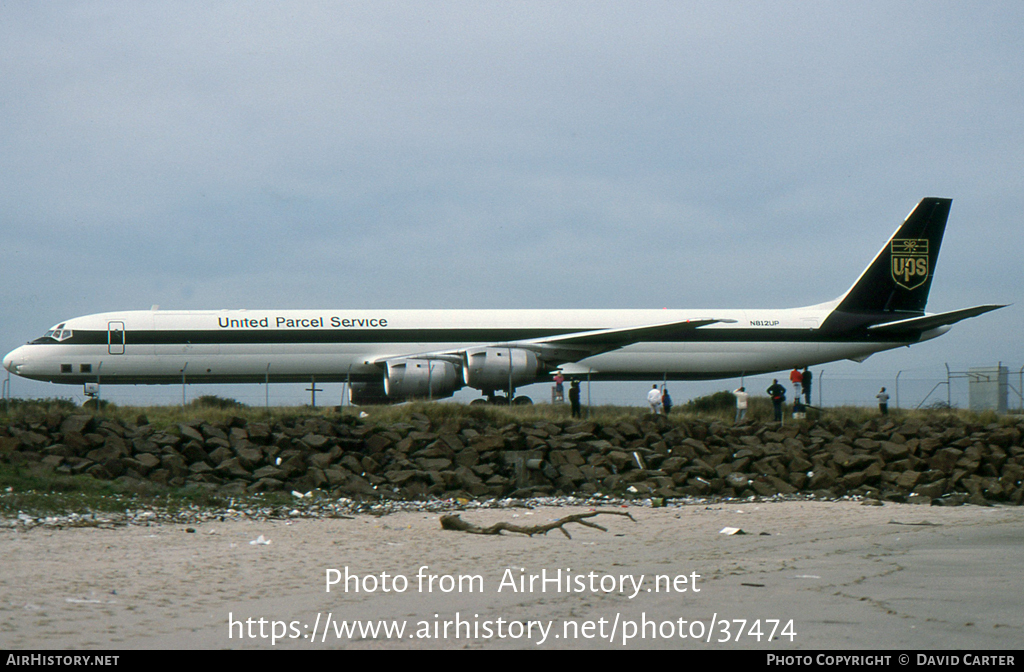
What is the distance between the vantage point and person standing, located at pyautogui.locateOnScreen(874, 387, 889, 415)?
91.6 feet

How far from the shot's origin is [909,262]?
37.1 metres

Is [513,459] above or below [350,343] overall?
below

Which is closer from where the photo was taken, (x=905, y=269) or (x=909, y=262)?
(x=905, y=269)

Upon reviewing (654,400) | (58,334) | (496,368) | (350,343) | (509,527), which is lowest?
(509,527)

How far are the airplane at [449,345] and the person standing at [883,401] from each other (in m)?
4.79

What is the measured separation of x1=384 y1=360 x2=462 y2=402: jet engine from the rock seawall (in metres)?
6.31

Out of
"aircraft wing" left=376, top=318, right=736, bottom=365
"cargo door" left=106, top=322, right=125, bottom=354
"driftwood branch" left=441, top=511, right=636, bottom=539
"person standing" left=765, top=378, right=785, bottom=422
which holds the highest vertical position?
"cargo door" left=106, top=322, right=125, bottom=354

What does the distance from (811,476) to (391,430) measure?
29.8 feet

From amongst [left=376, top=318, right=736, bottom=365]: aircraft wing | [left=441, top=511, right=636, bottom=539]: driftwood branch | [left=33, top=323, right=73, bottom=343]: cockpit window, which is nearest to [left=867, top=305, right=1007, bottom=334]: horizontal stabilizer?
[left=376, top=318, right=736, bottom=365]: aircraft wing

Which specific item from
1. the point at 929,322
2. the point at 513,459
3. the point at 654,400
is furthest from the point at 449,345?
the point at 929,322

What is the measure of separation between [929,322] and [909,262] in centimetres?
431

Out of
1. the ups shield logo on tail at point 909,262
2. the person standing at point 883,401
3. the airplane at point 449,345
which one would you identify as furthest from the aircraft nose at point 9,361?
the ups shield logo on tail at point 909,262

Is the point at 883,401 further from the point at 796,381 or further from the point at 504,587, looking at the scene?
the point at 504,587

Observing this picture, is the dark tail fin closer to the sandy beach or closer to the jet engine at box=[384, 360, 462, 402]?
the jet engine at box=[384, 360, 462, 402]
